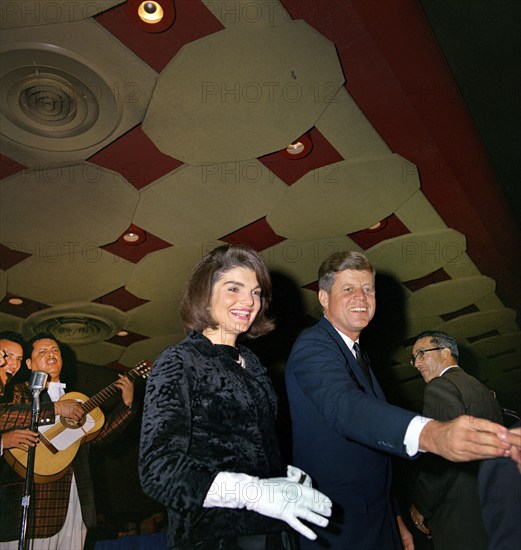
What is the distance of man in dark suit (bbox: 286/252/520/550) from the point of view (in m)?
1.09

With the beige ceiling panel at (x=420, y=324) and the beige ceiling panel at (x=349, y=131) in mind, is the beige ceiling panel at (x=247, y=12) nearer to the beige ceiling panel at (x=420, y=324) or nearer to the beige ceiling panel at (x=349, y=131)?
the beige ceiling panel at (x=349, y=131)

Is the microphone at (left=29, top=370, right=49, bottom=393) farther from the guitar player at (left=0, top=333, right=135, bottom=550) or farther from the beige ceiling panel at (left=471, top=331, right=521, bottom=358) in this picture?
the beige ceiling panel at (left=471, top=331, right=521, bottom=358)

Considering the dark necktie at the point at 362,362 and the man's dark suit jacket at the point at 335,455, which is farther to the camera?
the dark necktie at the point at 362,362

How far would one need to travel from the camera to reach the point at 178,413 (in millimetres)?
1063

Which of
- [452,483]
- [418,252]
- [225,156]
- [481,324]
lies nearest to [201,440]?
[452,483]

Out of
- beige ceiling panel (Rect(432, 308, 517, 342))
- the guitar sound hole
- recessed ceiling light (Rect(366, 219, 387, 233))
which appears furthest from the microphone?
beige ceiling panel (Rect(432, 308, 517, 342))

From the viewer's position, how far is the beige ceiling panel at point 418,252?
5.00m

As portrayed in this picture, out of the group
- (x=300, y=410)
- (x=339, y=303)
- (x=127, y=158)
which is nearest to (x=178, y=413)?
(x=300, y=410)

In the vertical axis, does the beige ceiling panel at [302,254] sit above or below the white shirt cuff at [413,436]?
above

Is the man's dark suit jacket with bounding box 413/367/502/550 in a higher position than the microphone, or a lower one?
lower

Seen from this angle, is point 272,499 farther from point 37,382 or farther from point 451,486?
point 37,382

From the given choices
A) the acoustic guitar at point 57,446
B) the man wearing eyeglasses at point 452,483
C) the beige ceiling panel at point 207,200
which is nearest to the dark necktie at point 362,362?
the man wearing eyeglasses at point 452,483

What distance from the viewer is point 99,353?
23.6ft

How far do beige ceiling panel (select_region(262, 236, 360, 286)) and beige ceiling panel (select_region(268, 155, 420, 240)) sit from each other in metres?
0.18
